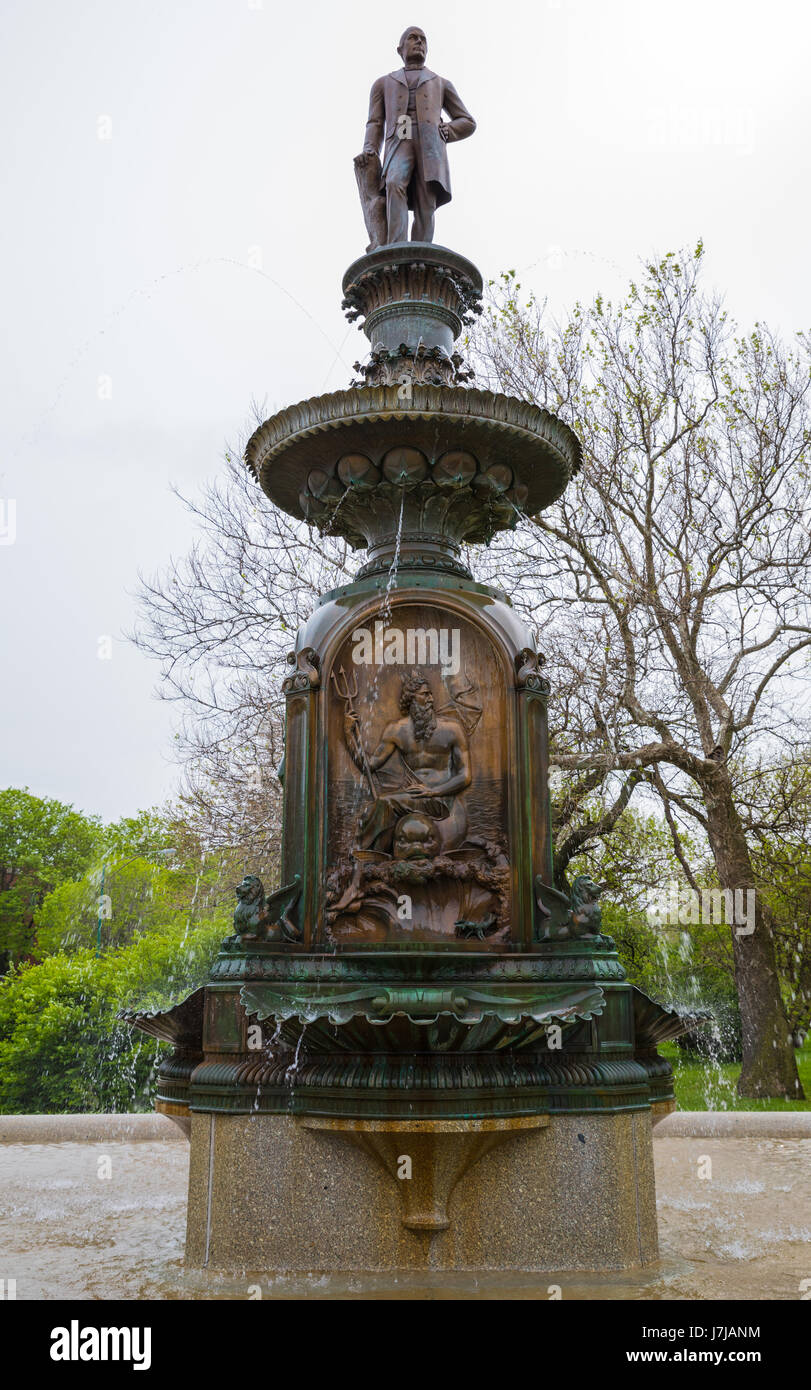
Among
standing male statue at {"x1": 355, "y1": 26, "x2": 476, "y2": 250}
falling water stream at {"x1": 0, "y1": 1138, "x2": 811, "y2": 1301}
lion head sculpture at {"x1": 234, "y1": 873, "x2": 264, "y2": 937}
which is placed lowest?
falling water stream at {"x1": 0, "y1": 1138, "x2": 811, "y2": 1301}

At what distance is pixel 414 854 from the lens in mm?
6230

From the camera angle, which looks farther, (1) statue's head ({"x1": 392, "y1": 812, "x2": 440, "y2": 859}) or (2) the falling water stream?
(1) statue's head ({"x1": 392, "y1": 812, "x2": 440, "y2": 859})

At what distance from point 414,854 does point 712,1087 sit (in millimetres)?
14603

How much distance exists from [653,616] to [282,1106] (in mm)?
13286

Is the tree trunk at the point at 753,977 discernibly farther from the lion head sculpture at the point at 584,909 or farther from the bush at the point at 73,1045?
the lion head sculpture at the point at 584,909

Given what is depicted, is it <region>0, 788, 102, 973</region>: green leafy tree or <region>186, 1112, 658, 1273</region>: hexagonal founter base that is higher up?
<region>0, 788, 102, 973</region>: green leafy tree

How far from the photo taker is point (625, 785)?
54.6ft

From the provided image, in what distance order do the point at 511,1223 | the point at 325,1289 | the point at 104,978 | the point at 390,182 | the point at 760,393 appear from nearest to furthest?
the point at 325,1289 < the point at 511,1223 < the point at 390,182 < the point at 104,978 < the point at 760,393

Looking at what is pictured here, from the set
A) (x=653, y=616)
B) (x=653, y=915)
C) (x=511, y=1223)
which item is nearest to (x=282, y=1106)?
(x=511, y=1223)

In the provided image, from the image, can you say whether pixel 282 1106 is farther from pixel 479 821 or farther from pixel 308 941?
pixel 479 821

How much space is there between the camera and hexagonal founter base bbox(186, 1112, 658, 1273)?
528cm

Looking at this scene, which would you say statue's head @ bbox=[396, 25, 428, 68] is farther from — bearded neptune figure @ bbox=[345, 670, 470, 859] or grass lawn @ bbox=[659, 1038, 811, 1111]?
grass lawn @ bbox=[659, 1038, 811, 1111]

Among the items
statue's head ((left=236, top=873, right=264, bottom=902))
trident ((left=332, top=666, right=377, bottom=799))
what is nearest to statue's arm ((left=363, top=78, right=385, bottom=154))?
trident ((left=332, top=666, right=377, bottom=799))

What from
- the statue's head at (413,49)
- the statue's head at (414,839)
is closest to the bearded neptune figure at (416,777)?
the statue's head at (414,839)
